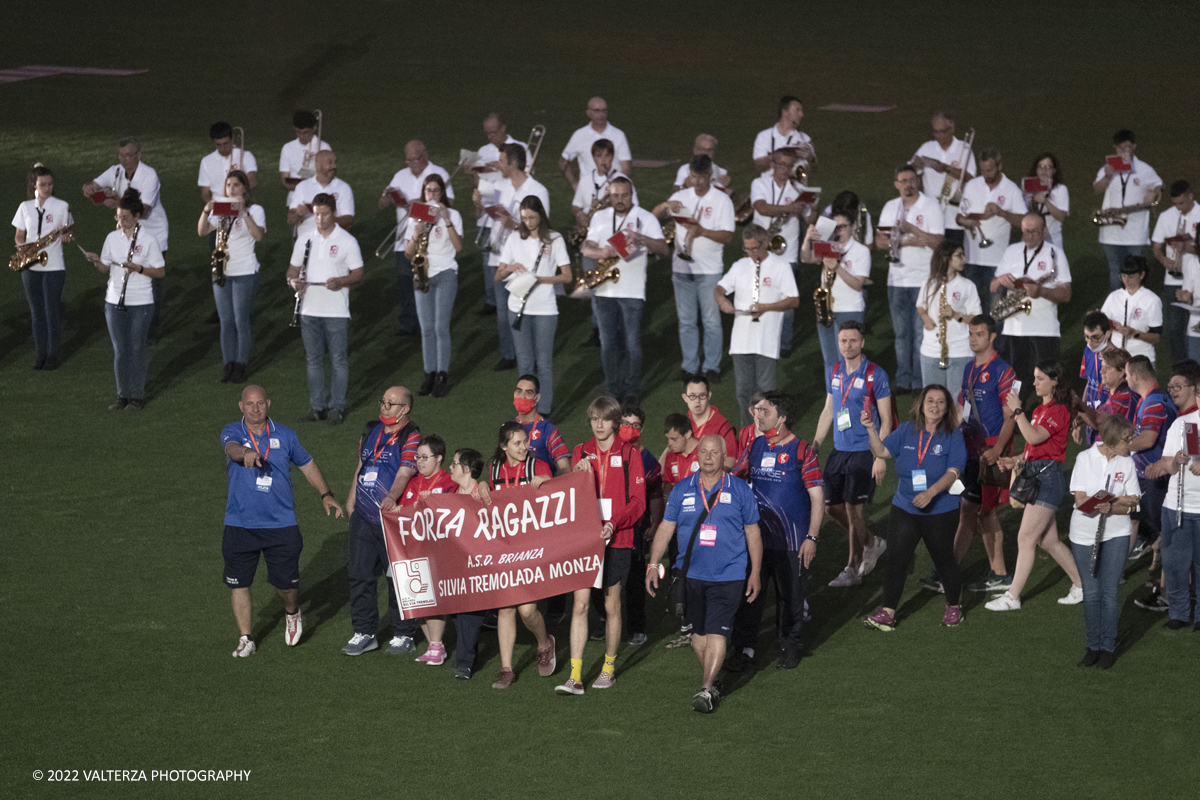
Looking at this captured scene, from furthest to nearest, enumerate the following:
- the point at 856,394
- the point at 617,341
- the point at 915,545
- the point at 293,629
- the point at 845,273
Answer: the point at 617,341 → the point at 845,273 → the point at 856,394 → the point at 915,545 → the point at 293,629

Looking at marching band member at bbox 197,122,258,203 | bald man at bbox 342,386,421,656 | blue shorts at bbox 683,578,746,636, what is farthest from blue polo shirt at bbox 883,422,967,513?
marching band member at bbox 197,122,258,203

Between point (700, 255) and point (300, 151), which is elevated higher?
point (300, 151)

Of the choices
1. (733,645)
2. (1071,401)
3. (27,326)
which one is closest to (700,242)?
(1071,401)

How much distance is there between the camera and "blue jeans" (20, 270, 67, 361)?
16.7 metres

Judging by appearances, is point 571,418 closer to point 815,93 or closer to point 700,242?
point 700,242

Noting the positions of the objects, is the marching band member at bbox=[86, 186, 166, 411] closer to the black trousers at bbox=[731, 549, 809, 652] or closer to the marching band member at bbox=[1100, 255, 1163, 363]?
the black trousers at bbox=[731, 549, 809, 652]

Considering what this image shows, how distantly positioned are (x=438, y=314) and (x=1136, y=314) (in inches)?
281

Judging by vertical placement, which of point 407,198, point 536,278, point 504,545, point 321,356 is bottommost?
point 504,545

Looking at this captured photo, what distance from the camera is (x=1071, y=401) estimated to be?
37.4ft

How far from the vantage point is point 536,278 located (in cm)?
1509

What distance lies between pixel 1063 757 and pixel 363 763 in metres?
4.34

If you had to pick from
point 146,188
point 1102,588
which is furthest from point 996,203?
point 146,188

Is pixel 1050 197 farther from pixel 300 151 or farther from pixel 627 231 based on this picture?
pixel 300 151

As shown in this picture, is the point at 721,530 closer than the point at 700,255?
Yes
